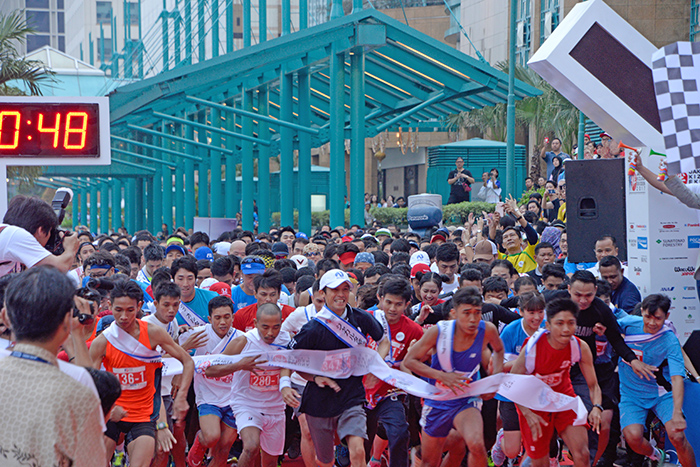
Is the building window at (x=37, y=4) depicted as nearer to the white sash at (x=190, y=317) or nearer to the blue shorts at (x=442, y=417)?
the white sash at (x=190, y=317)

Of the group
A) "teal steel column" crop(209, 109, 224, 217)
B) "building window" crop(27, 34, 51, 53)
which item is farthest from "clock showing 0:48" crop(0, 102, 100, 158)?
"building window" crop(27, 34, 51, 53)

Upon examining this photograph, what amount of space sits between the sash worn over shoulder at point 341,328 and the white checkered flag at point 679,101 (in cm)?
319

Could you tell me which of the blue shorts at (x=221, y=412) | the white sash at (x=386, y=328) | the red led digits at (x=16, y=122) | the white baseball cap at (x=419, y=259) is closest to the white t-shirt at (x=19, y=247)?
the blue shorts at (x=221, y=412)

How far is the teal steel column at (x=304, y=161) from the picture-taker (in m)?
23.8

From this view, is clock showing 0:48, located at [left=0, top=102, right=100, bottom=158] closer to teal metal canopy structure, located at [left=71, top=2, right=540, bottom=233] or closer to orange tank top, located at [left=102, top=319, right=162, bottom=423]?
orange tank top, located at [left=102, top=319, right=162, bottom=423]

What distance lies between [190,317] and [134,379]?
1451mm

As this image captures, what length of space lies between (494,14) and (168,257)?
36782 mm

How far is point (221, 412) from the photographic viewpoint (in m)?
7.66

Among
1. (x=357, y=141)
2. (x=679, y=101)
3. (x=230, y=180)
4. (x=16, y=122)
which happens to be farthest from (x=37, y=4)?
(x=679, y=101)

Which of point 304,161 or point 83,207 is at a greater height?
point 304,161

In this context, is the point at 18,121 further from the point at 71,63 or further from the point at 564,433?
the point at 71,63

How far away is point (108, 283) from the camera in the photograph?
6707 millimetres

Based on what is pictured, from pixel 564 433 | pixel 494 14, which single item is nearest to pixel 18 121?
pixel 564 433

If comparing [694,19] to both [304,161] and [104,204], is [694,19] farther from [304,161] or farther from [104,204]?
[104,204]
